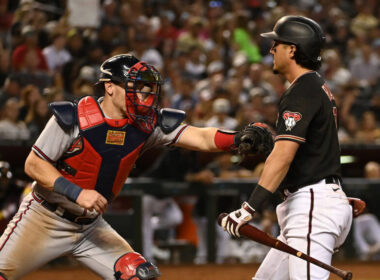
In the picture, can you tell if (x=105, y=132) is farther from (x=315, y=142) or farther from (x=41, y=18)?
(x=41, y=18)

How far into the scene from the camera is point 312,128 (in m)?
4.32

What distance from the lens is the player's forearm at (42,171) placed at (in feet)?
14.6

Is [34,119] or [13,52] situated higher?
[13,52]

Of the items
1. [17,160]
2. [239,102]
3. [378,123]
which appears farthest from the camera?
[378,123]

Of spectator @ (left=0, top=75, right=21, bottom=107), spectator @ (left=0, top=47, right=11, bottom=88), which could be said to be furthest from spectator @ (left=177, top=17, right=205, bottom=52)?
spectator @ (left=0, top=75, right=21, bottom=107)

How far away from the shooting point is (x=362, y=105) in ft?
43.9

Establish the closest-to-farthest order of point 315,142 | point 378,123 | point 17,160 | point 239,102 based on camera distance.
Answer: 1. point 315,142
2. point 17,160
3. point 239,102
4. point 378,123

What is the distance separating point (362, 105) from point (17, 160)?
6627 mm

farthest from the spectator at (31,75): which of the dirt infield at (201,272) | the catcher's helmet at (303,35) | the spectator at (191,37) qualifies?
the catcher's helmet at (303,35)

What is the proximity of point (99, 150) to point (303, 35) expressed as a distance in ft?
4.63

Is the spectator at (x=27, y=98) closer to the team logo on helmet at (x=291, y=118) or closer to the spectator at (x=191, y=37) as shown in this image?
the spectator at (x=191, y=37)

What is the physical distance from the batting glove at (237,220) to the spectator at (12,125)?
18.4 ft

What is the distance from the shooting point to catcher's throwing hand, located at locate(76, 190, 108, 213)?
427cm

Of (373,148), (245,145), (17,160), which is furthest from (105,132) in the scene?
(373,148)
